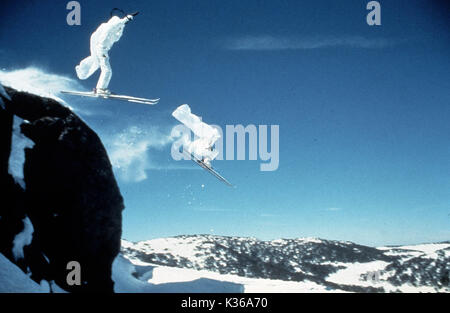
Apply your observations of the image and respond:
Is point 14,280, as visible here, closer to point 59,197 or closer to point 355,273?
point 59,197

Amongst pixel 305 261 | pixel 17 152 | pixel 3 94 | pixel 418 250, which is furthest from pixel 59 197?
pixel 418 250

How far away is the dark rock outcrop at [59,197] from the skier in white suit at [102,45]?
482cm

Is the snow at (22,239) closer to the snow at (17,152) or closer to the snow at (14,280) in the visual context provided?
the snow at (14,280)

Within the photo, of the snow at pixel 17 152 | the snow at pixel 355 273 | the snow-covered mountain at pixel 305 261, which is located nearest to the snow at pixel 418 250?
the snow-covered mountain at pixel 305 261

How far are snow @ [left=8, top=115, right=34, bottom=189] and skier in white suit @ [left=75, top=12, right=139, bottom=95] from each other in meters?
4.99

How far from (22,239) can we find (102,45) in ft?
28.3

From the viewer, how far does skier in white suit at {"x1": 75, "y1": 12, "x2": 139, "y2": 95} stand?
10945mm

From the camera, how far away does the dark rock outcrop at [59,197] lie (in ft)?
39.5

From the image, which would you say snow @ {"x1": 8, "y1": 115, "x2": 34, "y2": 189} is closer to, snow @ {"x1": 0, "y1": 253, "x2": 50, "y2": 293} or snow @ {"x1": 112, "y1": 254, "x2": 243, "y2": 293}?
snow @ {"x1": 0, "y1": 253, "x2": 50, "y2": 293}

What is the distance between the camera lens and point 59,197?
46.6 feet
